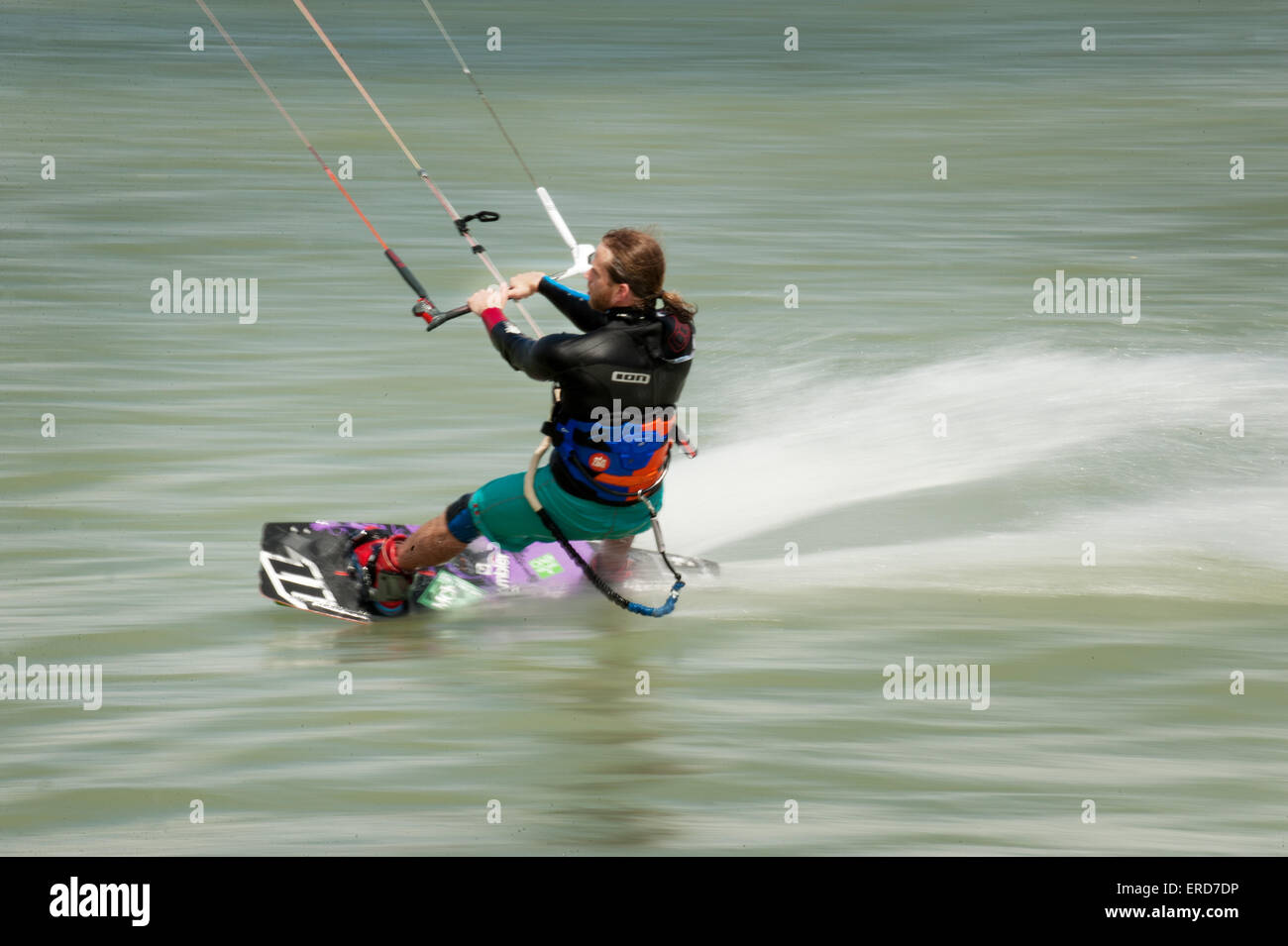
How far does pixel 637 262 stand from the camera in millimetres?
6324

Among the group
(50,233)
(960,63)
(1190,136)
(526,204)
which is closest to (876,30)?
(960,63)

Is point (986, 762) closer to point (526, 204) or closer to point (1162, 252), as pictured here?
point (1162, 252)

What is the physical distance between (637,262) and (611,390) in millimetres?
495

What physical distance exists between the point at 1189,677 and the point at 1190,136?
15043 mm

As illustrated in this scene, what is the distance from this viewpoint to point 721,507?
8.68 meters

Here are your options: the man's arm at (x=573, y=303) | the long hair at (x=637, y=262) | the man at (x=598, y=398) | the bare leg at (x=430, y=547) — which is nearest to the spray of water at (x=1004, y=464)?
the man at (x=598, y=398)

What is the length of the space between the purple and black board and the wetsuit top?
89 centimetres

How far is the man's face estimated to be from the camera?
6375 millimetres

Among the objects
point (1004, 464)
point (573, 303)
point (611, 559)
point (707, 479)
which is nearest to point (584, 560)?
point (611, 559)

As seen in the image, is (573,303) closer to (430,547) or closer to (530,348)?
(530,348)

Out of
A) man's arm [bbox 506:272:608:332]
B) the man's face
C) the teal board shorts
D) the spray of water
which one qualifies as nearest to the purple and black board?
the teal board shorts

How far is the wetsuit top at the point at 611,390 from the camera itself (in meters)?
6.36

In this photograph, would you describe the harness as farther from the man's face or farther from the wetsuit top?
Result: the man's face

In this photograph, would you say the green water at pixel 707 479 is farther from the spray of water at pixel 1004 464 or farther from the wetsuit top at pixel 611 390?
the wetsuit top at pixel 611 390
